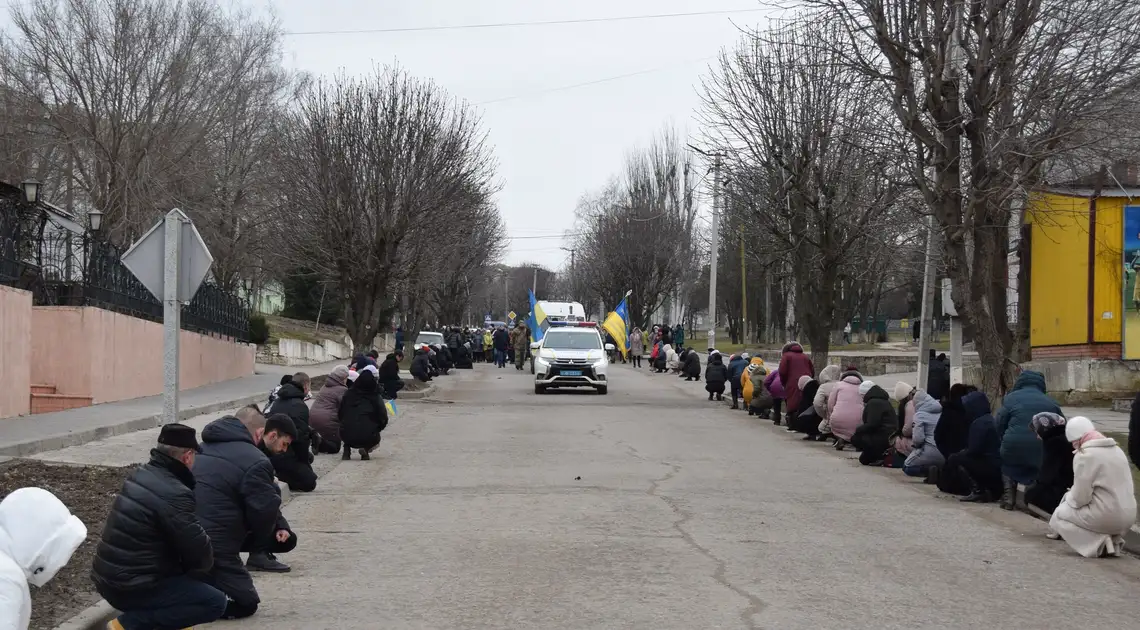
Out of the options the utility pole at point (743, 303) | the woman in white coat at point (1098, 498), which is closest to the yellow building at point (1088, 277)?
the woman in white coat at point (1098, 498)

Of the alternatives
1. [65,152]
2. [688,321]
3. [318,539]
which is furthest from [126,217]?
[688,321]

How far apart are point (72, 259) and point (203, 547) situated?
17323 mm

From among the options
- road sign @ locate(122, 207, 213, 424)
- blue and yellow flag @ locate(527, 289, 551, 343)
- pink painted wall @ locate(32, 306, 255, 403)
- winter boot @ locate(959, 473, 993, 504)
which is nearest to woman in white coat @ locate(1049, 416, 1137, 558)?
winter boot @ locate(959, 473, 993, 504)

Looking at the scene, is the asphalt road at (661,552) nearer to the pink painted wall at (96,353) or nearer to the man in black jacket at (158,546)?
the man in black jacket at (158,546)

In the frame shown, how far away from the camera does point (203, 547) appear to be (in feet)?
20.8

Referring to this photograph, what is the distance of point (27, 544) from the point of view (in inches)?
181

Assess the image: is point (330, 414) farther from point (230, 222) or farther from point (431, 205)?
point (230, 222)

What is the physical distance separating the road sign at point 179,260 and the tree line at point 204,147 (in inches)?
816

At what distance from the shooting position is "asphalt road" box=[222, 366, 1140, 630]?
26.0ft

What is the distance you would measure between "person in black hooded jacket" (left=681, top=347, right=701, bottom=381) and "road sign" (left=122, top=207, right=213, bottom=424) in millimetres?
28225

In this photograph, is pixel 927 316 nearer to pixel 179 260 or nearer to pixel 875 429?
pixel 875 429

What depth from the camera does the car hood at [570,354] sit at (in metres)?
32.8

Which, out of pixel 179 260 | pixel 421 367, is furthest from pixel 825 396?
pixel 421 367

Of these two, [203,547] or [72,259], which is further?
[72,259]
